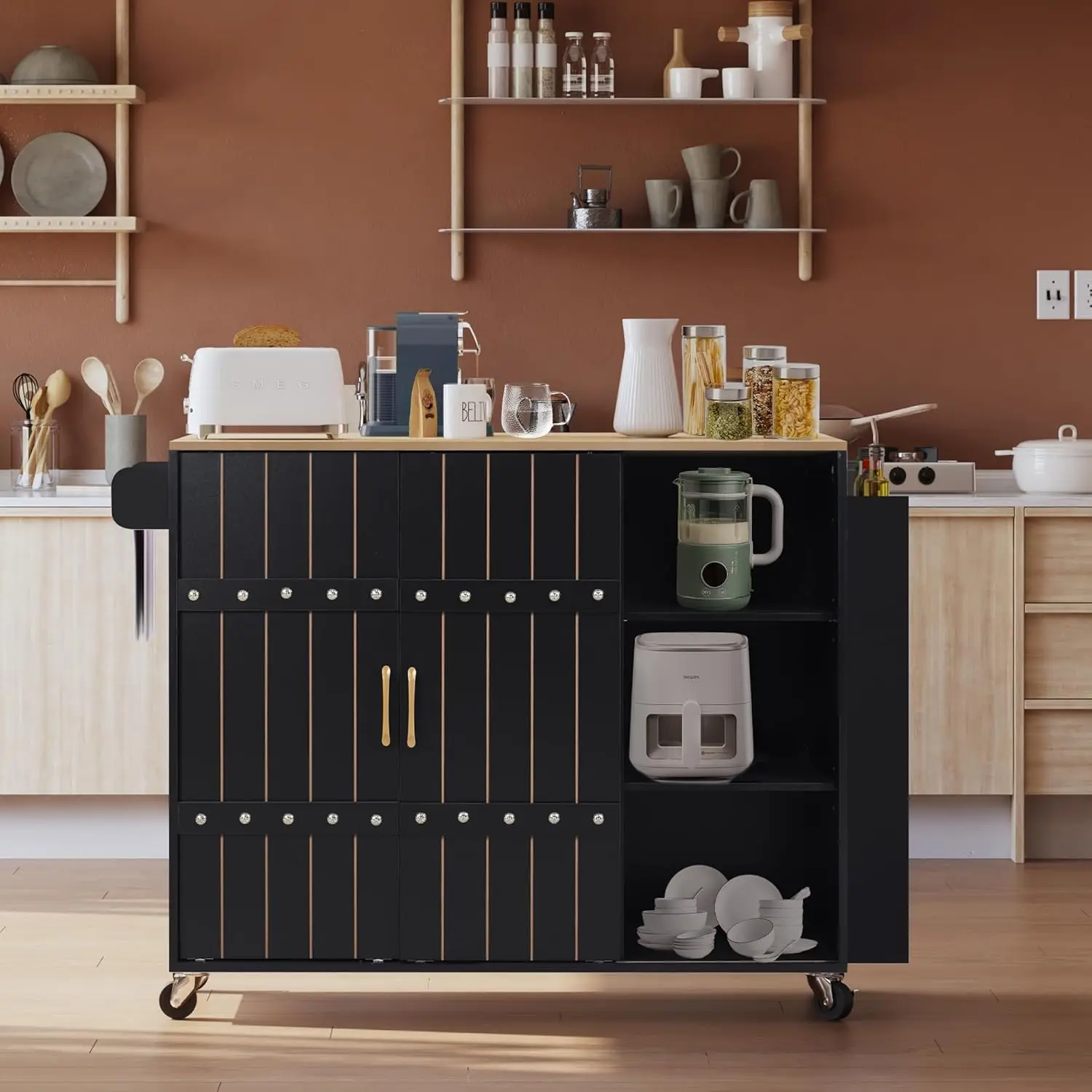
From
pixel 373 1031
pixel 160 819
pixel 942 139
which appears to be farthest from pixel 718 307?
pixel 373 1031

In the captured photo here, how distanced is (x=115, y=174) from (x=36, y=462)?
80cm

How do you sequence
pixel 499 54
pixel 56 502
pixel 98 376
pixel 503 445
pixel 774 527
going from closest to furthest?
pixel 503 445
pixel 774 527
pixel 56 502
pixel 499 54
pixel 98 376

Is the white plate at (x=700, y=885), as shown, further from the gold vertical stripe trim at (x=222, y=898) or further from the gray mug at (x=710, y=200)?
the gray mug at (x=710, y=200)

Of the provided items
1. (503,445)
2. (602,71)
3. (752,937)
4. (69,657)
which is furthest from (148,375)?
(752,937)

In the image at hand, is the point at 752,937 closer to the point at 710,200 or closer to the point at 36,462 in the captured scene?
the point at 710,200

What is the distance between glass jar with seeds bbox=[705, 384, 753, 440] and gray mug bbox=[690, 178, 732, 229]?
4.94 feet

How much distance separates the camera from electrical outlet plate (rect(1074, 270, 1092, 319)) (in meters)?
4.08

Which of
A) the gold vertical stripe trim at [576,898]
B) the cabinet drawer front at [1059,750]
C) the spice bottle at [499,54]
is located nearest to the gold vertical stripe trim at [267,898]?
the gold vertical stripe trim at [576,898]

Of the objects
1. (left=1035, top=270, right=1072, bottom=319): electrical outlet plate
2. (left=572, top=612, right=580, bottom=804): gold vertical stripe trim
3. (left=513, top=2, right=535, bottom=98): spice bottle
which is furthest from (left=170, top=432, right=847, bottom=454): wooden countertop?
(left=1035, top=270, right=1072, bottom=319): electrical outlet plate

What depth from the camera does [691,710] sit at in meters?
2.64

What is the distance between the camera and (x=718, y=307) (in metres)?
4.11

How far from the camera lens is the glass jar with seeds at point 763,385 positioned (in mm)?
2621

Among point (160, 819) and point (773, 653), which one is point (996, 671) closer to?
point (773, 653)

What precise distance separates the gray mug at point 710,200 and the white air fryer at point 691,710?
1.64 metres
